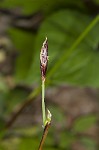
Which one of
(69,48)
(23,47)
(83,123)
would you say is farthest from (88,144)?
(69,48)

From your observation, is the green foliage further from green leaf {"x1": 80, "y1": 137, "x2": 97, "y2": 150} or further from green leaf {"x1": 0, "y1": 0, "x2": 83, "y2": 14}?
green leaf {"x1": 80, "y1": 137, "x2": 97, "y2": 150}

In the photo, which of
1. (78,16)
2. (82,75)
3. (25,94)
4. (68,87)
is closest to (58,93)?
(68,87)

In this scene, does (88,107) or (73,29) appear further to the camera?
(88,107)

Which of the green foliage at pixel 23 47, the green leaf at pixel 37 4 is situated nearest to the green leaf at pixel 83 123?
the green foliage at pixel 23 47

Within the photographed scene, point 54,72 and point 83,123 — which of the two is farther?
point 83,123

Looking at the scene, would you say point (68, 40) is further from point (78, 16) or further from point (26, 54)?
point (26, 54)

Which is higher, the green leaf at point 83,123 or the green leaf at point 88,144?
the green leaf at point 83,123

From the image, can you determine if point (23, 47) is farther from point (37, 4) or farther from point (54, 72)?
point (54, 72)

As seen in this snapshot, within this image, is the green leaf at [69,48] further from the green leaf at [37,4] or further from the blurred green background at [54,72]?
the green leaf at [37,4]
